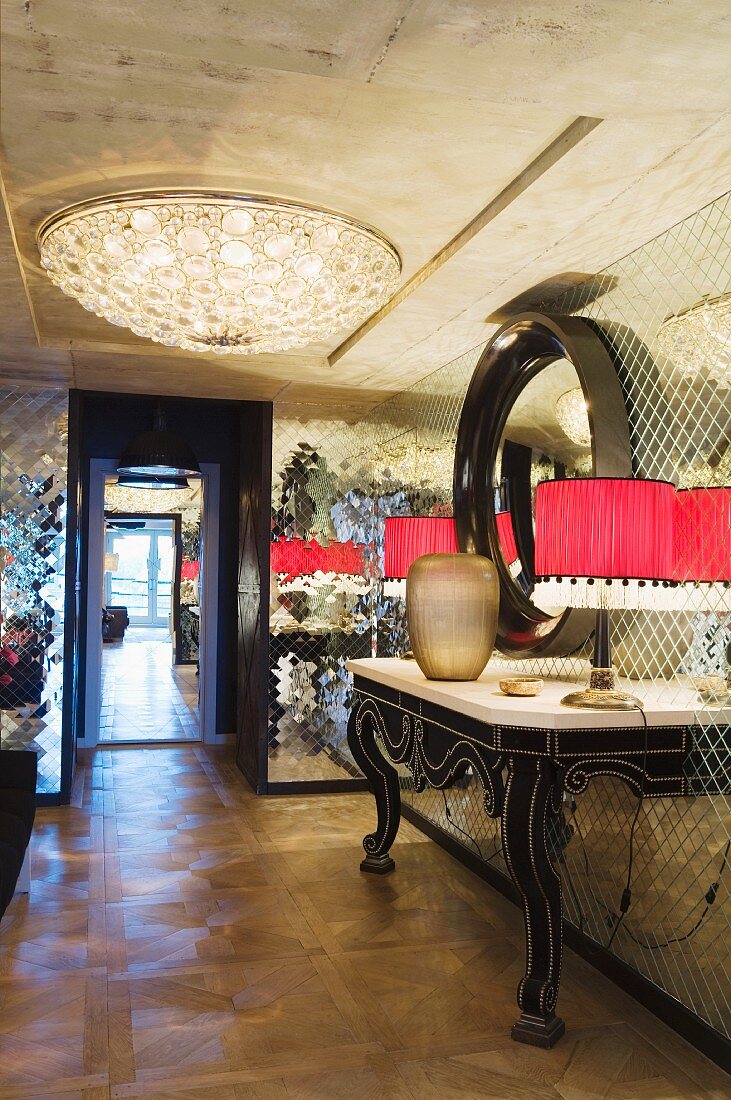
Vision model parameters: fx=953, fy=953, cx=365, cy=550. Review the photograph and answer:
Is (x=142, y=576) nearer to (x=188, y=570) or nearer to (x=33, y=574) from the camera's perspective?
(x=188, y=570)

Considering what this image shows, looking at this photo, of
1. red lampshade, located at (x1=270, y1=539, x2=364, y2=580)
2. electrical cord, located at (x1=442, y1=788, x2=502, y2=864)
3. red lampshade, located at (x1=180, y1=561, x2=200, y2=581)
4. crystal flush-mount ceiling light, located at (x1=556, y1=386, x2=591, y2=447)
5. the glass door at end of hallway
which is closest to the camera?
crystal flush-mount ceiling light, located at (x1=556, y1=386, x2=591, y2=447)

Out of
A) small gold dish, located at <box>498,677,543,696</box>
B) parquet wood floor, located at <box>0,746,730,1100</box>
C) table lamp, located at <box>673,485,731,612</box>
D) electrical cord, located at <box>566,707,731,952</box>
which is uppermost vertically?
table lamp, located at <box>673,485,731,612</box>

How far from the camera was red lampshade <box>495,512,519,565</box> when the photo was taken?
155 inches

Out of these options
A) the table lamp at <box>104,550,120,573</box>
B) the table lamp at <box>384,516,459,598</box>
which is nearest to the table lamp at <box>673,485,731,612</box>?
the table lamp at <box>384,516,459,598</box>

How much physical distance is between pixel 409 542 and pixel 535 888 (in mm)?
2043


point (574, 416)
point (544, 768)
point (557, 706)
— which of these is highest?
point (574, 416)

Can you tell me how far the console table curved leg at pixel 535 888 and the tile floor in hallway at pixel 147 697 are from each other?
5259mm

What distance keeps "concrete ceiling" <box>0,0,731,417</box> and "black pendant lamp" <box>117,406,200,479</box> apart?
2873 mm

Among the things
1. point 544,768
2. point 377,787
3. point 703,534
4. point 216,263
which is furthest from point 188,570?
point 703,534

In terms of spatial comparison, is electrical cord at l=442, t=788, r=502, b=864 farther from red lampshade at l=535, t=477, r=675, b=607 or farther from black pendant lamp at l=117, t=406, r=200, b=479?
black pendant lamp at l=117, t=406, r=200, b=479

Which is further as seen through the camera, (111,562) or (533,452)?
(111,562)

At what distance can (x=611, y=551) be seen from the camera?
2748 millimetres

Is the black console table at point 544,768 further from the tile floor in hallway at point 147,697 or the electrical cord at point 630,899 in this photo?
the tile floor in hallway at point 147,697

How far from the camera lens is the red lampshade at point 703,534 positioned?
104 inches
